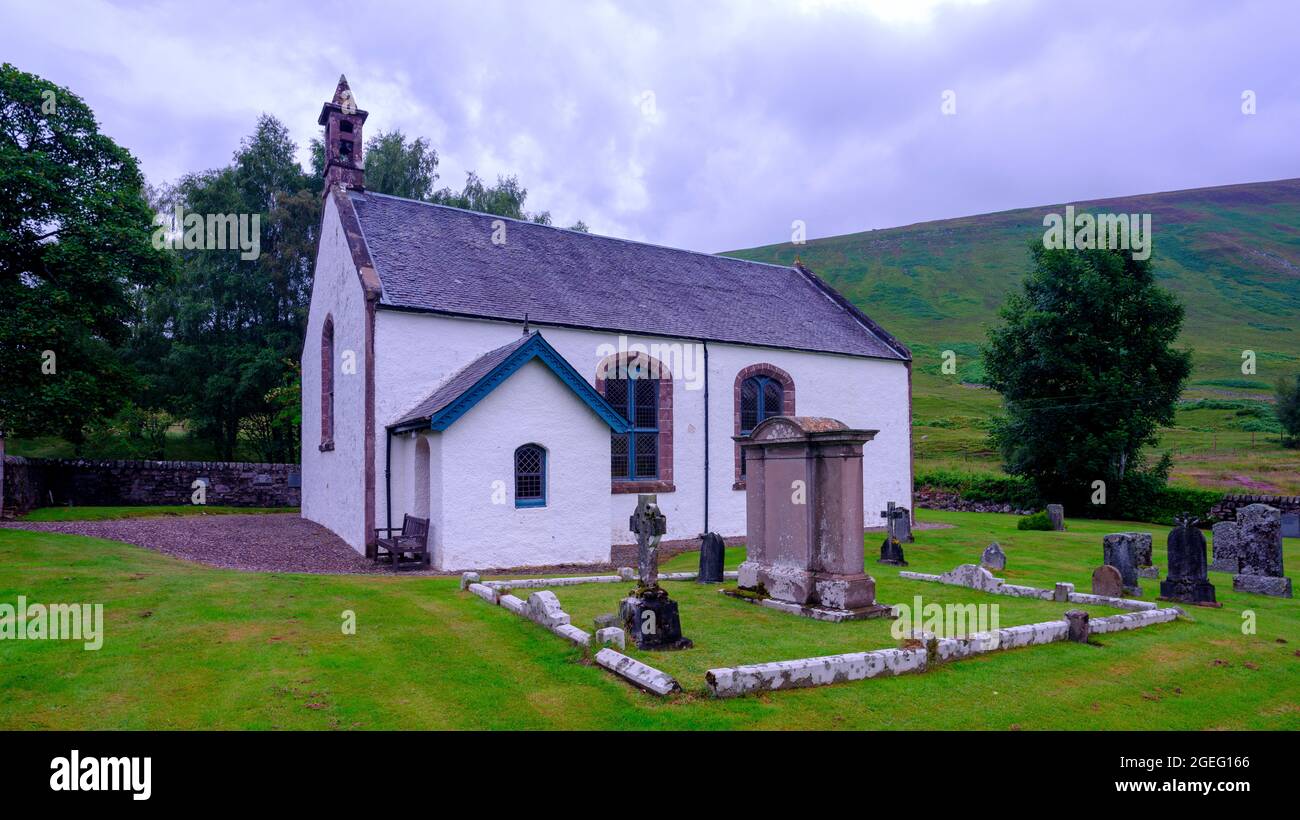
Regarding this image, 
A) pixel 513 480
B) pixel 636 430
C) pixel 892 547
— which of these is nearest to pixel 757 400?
pixel 636 430

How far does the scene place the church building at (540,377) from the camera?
1595 centimetres

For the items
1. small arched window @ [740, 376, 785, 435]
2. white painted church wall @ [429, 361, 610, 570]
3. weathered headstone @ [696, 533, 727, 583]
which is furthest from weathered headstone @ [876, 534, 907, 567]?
small arched window @ [740, 376, 785, 435]

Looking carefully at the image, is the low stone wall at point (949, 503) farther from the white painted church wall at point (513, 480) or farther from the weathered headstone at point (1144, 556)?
the white painted church wall at point (513, 480)

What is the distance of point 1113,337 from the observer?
1273 inches

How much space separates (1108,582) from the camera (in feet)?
40.8

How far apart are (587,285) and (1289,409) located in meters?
51.7

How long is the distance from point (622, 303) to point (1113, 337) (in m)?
23.5

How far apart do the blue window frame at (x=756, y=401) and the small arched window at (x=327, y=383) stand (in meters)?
12.3

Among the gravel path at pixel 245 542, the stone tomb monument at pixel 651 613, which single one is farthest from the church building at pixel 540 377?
the stone tomb monument at pixel 651 613

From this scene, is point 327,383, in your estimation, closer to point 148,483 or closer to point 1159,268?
point 148,483

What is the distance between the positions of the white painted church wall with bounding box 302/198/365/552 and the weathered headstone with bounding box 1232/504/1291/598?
18.4 meters

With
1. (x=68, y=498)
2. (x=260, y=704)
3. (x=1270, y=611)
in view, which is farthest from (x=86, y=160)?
(x=1270, y=611)

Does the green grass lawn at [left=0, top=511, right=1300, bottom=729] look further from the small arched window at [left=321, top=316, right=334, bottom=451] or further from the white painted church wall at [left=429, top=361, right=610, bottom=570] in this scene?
the small arched window at [left=321, top=316, right=334, bottom=451]

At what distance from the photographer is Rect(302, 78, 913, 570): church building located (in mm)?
15945
